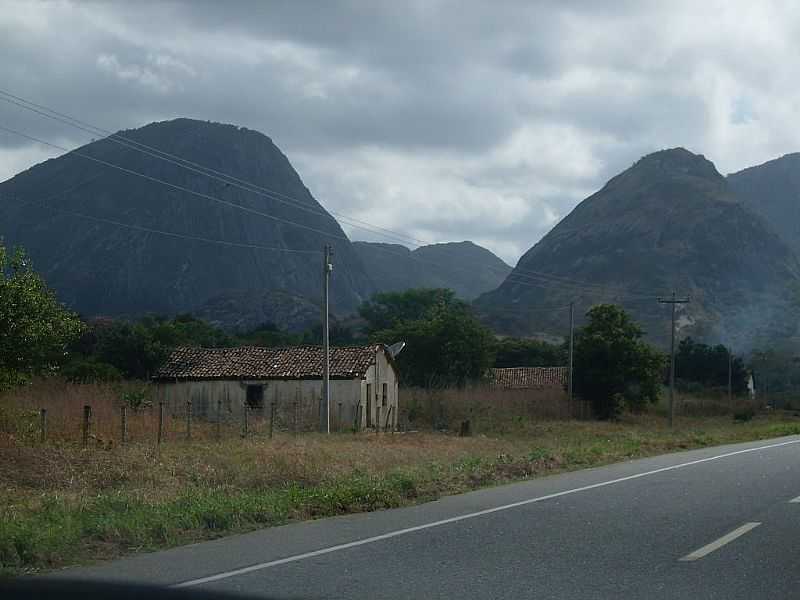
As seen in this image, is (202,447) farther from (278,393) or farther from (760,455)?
(278,393)

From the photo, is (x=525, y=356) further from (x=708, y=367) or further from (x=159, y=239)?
(x=159, y=239)

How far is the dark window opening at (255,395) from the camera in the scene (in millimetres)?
48812

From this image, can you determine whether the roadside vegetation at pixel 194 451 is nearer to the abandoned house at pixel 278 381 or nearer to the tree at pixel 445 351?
the abandoned house at pixel 278 381

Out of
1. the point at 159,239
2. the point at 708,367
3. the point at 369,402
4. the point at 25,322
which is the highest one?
the point at 159,239

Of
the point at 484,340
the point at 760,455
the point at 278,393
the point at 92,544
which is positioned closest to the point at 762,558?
the point at 92,544

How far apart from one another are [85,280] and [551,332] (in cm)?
7498

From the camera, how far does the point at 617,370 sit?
58.9m

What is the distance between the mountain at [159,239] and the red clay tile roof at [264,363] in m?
101

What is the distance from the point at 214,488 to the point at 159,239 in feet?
530

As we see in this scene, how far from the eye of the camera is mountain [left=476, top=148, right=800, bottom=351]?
138250mm

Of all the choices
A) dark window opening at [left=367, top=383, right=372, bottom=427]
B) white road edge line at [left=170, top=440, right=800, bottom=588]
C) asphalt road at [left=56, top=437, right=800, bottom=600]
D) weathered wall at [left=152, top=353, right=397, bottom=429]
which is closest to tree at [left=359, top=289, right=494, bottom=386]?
weathered wall at [left=152, top=353, right=397, bottom=429]

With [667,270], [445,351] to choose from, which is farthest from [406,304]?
[667,270]

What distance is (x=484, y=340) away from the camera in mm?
71375

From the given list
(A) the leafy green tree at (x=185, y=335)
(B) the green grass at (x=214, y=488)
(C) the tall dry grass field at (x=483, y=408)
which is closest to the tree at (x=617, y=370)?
(C) the tall dry grass field at (x=483, y=408)
